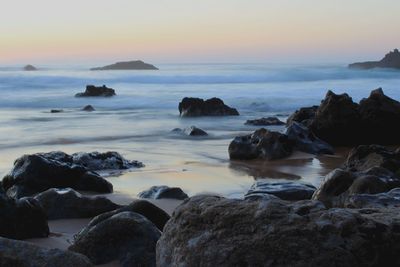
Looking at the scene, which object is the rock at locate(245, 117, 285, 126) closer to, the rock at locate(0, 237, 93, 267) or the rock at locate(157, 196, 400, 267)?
the rock at locate(157, 196, 400, 267)

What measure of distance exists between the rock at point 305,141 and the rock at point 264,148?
0.93 ft

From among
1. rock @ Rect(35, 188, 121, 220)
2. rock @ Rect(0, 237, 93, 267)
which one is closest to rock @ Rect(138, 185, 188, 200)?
rock @ Rect(35, 188, 121, 220)

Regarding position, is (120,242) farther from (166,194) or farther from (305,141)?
(305,141)

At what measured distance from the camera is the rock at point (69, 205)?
5.50 metres

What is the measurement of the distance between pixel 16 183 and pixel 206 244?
4.40 meters

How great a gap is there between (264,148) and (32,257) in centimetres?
732

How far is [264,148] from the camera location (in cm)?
1023

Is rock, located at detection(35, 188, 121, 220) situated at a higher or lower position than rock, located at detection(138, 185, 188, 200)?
higher

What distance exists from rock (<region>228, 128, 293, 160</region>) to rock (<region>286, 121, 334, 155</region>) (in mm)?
284

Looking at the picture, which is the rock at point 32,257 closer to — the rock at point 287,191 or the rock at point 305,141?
the rock at point 287,191

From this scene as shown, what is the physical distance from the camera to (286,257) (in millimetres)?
2822

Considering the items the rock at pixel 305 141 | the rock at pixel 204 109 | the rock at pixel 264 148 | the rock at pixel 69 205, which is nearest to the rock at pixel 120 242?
the rock at pixel 69 205

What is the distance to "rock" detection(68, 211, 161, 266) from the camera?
13.1 ft

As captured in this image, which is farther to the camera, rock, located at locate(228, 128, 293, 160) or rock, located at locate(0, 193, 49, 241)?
rock, located at locate(228, 128, 293, 160)
